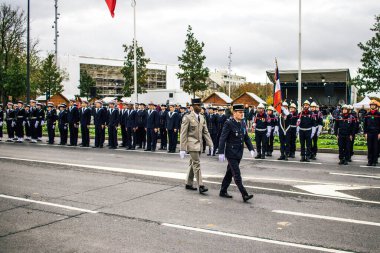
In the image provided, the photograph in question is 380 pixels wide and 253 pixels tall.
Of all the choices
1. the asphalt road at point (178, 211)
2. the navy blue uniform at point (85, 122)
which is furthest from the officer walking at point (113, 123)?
the asphalt road at point (178, 211)

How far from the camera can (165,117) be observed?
19.7 m

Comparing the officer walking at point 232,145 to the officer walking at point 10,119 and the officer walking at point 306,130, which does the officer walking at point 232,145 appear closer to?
the officer walking at point 306,130

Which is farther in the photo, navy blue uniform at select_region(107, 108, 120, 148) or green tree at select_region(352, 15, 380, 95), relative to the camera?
green tree at select_region(352, 15, 380, 95)

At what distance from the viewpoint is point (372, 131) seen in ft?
47.4

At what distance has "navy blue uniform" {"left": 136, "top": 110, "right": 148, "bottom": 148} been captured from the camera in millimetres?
19828

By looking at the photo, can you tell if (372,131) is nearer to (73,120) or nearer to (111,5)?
(73,120)

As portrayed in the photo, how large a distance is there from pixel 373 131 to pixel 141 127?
10.5m

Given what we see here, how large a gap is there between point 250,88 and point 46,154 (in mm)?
91147

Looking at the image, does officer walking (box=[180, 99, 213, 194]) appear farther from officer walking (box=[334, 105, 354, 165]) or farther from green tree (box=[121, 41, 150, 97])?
green tree (box=[121, 41, 150, 97])

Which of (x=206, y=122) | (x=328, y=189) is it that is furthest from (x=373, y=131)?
(x=206, y=122)

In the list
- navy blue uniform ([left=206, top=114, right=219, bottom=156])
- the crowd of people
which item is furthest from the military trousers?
navy blue uniform ([left=206, top=114, right=219, bottom=156])

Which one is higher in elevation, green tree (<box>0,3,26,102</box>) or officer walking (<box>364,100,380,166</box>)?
green tree (<box>0,3,26,102</box>)

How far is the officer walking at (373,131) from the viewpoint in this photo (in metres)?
14.4

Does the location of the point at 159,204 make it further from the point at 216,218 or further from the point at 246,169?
the point at 246,169
